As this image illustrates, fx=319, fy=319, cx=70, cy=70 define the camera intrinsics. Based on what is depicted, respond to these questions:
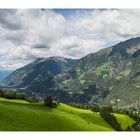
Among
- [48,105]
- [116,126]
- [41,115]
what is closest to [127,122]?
[116,126]

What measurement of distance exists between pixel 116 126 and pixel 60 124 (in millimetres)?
23070
